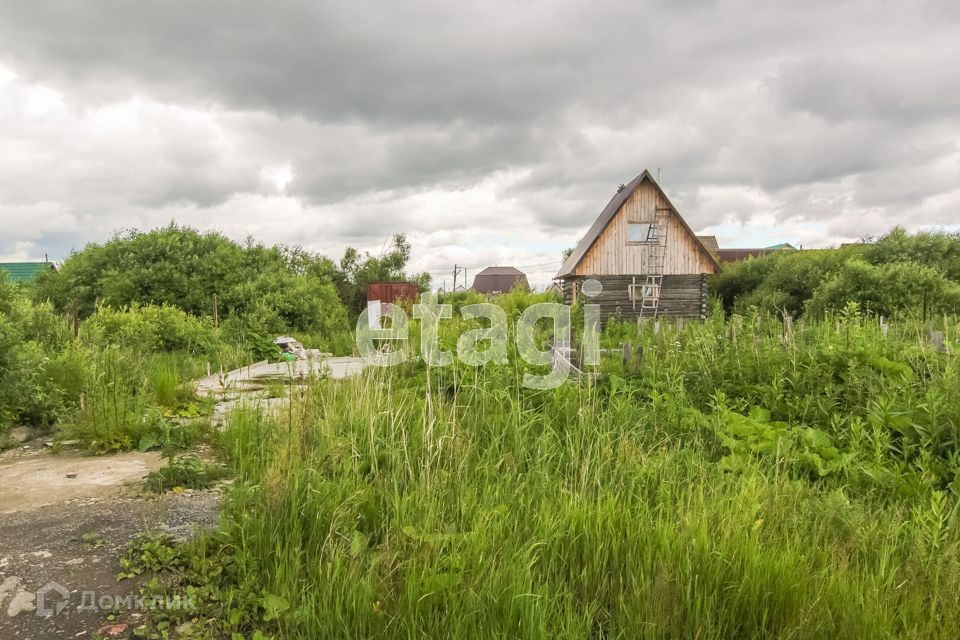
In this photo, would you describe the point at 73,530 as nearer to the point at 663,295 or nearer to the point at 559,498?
the point at 559,498

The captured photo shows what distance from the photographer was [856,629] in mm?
2225

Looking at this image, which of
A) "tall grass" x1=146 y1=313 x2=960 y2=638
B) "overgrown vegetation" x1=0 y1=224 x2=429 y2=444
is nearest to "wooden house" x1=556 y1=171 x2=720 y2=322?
"overgrown vegetation" x1=0 y1=224 x2=429 y2=444

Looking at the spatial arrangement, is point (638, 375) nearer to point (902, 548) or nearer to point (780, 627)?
point (902, 548)

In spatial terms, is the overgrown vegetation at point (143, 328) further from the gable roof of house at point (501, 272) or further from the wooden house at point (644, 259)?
the gable roof of house at point (501, 272)

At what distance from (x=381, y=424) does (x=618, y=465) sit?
1449 millimetres

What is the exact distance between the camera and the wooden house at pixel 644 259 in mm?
20766

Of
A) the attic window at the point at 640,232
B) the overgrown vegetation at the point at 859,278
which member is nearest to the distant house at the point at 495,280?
the overgrown vegetation at the point at 859,278

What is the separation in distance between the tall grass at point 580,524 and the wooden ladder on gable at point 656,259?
1657 cm

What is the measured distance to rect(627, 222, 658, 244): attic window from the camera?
68.9 feet

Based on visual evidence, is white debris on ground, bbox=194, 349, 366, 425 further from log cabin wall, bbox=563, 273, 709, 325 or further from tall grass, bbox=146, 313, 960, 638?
log cabin wall, bbox=563, 273, 709, 325

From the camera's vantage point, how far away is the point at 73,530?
9.61 feet

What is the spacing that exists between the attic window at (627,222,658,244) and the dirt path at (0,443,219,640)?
1912 centimetres

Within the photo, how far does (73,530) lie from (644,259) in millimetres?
20041

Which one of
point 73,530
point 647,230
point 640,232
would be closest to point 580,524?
point 73,530
